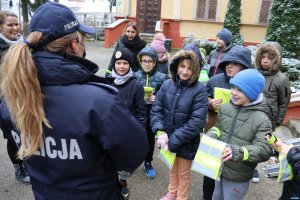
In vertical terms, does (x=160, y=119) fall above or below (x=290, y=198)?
above

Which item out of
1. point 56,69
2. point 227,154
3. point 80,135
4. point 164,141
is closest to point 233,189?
point 227,154

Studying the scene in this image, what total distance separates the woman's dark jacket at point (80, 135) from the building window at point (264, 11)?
13.3m

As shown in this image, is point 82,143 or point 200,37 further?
point 200,37

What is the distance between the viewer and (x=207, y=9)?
14.0 meters

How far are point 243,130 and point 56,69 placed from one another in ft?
5.52

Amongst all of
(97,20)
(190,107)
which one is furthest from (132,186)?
(97,20)

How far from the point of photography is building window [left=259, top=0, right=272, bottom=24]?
12898mm

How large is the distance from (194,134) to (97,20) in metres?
20.4

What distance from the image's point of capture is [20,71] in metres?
1.24

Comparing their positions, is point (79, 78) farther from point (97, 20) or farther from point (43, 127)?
point (97, 20)

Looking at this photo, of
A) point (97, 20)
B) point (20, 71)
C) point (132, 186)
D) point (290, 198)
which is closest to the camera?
point (20, 71)

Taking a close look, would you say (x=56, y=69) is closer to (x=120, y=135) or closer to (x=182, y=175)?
(x=120, y=135)

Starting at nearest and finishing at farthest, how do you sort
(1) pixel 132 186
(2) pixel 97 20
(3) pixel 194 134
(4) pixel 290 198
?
(4) pixel 290 198
(3) pixel 194 134
(1) pixel 132 186
(2) pixel 97 20

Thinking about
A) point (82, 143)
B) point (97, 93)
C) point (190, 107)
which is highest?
point (97, 93)
